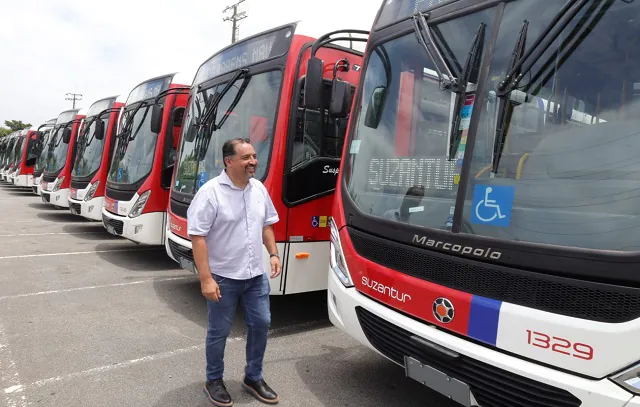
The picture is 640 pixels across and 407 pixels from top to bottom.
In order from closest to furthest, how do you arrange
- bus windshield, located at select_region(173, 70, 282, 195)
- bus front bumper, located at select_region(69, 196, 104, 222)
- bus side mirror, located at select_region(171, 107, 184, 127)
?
bus windshield, located at select_region(173, 70, 282, 195)
bus side mirror, located at select_region(171, 107, 184, 127)
bus front bumper, located at select_region(69, 196, 104, 222)

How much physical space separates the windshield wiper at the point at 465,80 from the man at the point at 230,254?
125cm

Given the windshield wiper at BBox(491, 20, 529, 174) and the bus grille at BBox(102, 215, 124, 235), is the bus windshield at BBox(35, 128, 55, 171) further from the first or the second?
the windshield wiper at BBox(491, 20, 529, 174)

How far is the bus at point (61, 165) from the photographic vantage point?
11.9 metres

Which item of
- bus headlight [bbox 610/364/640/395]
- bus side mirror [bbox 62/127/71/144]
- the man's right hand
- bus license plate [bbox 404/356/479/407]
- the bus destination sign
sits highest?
the bus destination sign

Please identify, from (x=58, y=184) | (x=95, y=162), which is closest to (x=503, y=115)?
(x=95, y=162)

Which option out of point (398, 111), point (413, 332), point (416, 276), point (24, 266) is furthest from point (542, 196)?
point (24, 266)

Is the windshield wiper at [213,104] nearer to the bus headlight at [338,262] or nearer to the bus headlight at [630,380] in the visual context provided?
the bus headlight at [338,262]

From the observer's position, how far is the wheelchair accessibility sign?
2.35m

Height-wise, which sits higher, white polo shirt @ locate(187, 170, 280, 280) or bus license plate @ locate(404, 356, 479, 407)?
white polo shirt @ locate(187, 170, 280, 280)

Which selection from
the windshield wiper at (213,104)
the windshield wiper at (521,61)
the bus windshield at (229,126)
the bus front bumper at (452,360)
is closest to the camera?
the bus front bumper at (452,360)

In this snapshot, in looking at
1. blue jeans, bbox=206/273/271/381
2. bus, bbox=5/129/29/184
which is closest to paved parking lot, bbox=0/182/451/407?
blue jeans, bbox=206/273/271/381

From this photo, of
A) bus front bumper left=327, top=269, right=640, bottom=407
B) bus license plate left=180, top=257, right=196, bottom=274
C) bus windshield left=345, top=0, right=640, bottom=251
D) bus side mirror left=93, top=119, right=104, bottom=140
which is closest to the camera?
bus front bumper left=327, top=269, right=640, bottom=407

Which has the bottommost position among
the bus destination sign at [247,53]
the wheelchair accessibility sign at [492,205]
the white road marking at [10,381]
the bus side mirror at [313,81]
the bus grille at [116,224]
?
the white road marking at [10,381]

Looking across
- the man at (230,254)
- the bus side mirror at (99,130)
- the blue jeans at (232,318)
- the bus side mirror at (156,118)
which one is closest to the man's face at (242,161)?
the man at (230,254)
